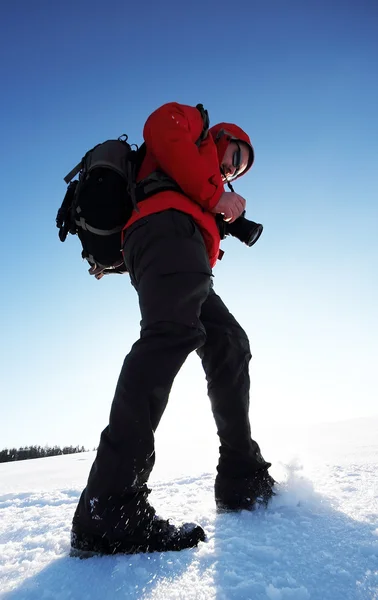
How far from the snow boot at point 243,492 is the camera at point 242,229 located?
3.72 ft

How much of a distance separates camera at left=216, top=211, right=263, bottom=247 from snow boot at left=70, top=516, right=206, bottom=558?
4.28 ft

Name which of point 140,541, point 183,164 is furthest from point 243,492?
point 183,164

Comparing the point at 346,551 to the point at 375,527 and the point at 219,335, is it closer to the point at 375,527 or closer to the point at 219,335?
the point at 375,527

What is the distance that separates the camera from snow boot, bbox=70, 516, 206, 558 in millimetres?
1242

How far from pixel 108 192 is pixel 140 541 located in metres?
1.37

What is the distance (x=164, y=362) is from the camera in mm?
1448

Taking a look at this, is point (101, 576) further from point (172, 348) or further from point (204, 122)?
point (204, 122)

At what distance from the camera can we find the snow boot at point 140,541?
1.24m

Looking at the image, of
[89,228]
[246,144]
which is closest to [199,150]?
[246,144]

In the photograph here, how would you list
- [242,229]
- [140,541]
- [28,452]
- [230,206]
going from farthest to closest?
1. [28,452]
2. [242,229]
3. [230,206]
4. [140,541]

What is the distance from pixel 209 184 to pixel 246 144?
62cm

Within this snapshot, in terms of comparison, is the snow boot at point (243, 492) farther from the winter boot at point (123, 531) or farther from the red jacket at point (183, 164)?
the red jacket at point (183, 164)

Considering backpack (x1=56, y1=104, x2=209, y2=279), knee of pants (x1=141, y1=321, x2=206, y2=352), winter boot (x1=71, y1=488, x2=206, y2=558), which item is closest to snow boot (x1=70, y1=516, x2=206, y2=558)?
winter boot (x1=71, y1=488, x2=206, y2=558)

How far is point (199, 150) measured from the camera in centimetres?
182
